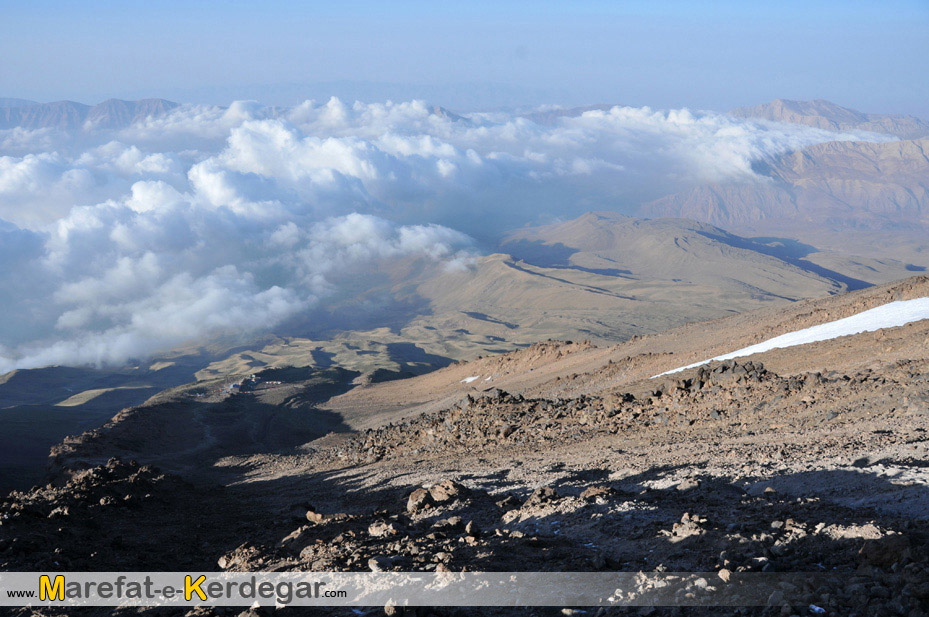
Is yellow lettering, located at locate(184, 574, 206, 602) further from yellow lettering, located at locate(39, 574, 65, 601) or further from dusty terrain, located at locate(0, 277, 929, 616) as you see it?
yellow lettering, located at locate(39, 574, 65, 601)

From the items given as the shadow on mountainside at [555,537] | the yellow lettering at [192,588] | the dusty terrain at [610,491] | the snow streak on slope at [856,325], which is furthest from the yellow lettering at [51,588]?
the snow streak on slope at [856,325]

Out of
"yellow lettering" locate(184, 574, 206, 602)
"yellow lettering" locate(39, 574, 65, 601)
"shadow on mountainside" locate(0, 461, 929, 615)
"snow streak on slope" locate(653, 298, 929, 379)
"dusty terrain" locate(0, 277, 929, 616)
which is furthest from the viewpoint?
"snow streak on slope" locate(653, 298, 929, 379)

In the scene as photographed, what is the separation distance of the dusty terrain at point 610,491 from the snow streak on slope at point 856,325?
3.85ft

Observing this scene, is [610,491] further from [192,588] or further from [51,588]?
[51,588]

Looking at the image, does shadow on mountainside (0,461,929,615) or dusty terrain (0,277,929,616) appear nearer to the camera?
shadow on mountainside (0,461,929,615)

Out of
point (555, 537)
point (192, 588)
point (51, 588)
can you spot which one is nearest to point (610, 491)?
point (555, 537)

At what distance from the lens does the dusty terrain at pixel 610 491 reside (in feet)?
21.8

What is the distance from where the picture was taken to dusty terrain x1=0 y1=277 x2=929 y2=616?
663cm

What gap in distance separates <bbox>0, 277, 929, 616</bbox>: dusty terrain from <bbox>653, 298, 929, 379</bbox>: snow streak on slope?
1.17 m

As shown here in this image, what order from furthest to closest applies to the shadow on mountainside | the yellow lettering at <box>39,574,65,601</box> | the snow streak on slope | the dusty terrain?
the snow streak on slope, the yellow lettering at <box>39,574,65,601</box>, the dusty terrain, the shadow on mountainside

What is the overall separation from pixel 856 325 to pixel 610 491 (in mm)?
19908

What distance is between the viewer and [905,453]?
9812 mm

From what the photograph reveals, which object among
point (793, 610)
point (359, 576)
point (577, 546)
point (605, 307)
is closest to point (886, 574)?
point (793, 610)

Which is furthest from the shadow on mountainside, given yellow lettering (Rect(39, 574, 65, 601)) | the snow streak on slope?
the snow streak on slope
